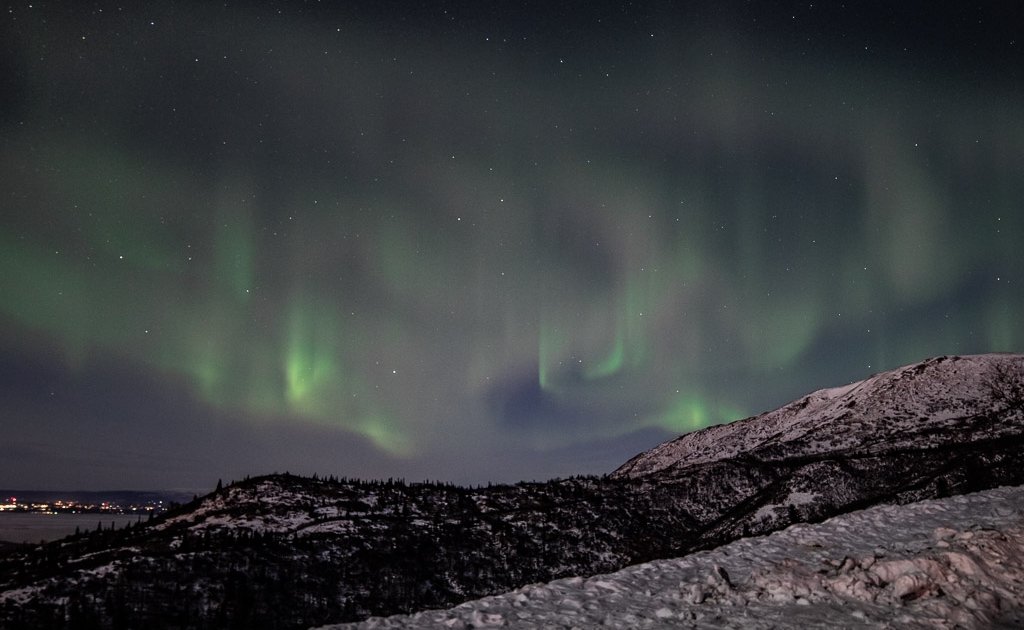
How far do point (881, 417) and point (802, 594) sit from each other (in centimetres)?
13353

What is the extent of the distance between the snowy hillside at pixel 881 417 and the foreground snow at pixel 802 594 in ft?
329

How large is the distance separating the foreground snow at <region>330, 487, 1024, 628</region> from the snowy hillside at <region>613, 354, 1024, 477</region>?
329ft

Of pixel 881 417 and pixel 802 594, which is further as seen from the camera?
pixel 881 417

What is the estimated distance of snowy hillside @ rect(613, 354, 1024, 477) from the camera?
352 feet

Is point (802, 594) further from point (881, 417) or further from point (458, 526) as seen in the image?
point (881, 417)

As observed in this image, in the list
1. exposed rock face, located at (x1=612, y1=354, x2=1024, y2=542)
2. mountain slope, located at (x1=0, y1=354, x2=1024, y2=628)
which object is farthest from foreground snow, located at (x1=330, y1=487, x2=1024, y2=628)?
exposed rock face, located at (x1=612, y1=354, x2=1024, y2=542)

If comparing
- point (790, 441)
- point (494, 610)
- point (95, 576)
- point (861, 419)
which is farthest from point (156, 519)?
point (861, 419)

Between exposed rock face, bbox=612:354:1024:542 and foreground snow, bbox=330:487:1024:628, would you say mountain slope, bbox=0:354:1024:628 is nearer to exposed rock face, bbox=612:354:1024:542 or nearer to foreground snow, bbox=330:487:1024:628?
exposed rock face, bbox=612:354:1024:542

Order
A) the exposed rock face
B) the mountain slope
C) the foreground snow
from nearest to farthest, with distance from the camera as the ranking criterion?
the foreground snow < the mountain slope < the exposed rock face

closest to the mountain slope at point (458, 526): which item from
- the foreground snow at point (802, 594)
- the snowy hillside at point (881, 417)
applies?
the snowy hillside at point (881, 417)

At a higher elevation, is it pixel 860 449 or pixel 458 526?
pixel 860 449

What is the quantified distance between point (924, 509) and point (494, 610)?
52.9ft

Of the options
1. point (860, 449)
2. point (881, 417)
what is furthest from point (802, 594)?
point (881, 417)

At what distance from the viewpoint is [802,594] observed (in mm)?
12008
